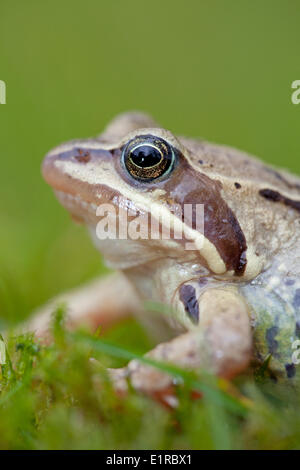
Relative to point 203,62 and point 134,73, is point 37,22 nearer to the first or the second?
point 134,73

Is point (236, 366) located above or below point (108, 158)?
below

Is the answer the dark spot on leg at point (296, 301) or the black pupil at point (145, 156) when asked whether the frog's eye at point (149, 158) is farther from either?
the dark spot on leg at point (296, 301)

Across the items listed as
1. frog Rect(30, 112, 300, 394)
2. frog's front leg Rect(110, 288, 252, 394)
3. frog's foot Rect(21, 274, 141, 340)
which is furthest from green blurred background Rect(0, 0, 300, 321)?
frog's front leg Rect(110, 288, 252, 394)

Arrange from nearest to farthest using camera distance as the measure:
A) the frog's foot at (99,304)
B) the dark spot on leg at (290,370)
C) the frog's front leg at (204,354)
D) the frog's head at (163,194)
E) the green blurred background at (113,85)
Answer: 1. the frog's front leg at (204,354)
2. the dark spot on leg at (290,370)
3. the frog's head at (163,194)
4. the frog's foot at (99,304)
5. the green blurred background at (113,85)

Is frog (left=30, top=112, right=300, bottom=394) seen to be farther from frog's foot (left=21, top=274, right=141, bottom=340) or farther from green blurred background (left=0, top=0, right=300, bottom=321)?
green blurred background (left=0, top=0, right=300, bottom=321)

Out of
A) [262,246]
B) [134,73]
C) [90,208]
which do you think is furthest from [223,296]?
[134,73]

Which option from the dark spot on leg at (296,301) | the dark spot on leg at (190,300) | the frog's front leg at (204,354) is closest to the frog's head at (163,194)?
the dark spot on leg at (190,300)
